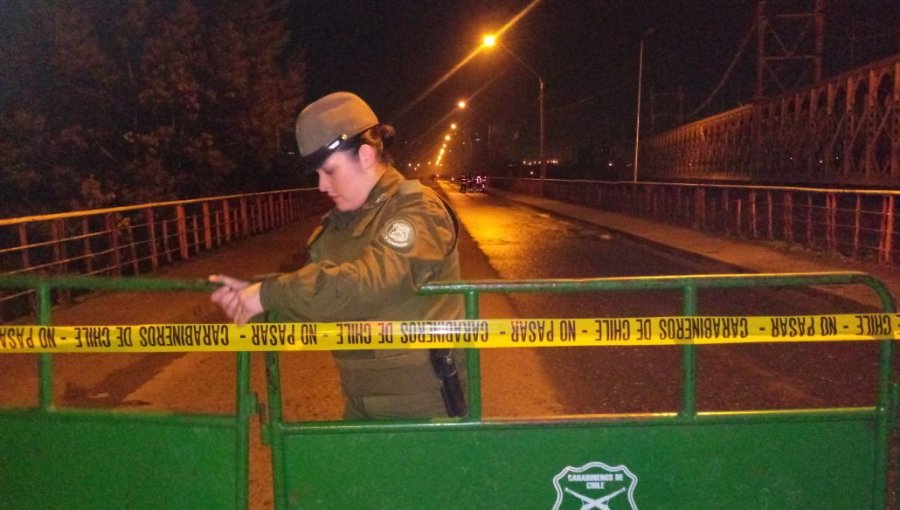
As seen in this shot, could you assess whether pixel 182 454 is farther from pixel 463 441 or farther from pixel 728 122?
pixel 728 122

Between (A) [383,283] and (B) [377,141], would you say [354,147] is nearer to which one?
(B) [377,141]

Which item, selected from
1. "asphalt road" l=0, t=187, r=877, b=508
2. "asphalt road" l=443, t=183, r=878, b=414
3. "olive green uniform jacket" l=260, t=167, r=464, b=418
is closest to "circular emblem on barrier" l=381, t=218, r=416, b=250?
"olive green uniform jacket" l=260, t=167, r=464, b=418

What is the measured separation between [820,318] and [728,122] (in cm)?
3972

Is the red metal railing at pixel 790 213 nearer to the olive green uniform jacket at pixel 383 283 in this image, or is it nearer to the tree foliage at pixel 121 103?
the olive green uniform jacket at pixel 383 283

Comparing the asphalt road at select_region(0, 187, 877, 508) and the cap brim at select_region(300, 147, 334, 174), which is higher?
the cap brim at select_region(300, 147, 334, 174)

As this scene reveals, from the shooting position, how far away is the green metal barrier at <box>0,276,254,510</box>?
279 cm

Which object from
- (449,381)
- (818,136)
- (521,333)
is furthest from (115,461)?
(818,136)

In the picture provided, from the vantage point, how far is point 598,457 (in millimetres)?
2811

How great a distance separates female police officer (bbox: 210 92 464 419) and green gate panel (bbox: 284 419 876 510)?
0.16 m

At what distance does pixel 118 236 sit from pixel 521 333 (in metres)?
11.7

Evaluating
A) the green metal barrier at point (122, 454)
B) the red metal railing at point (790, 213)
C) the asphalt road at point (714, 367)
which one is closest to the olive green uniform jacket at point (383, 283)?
the green metal barrier at point (122, 454)

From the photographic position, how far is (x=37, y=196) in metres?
18.8

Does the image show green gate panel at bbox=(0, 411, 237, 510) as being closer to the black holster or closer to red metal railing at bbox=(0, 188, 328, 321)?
the black holster

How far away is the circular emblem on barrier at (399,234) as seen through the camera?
7.95 feet
